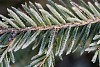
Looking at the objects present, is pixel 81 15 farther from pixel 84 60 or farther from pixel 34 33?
pixel 84 60

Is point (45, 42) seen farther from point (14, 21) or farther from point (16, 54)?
point (16, 54)

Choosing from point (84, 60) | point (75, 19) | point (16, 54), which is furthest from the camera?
point (84, 60)

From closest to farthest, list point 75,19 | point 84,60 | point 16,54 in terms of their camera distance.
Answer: point 75,19
point 16,54
point 84,60

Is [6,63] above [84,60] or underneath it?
above

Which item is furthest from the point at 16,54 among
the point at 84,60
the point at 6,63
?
the point at 84,60

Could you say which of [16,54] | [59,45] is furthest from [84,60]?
[59,45]

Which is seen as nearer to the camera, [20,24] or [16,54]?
[20,24]

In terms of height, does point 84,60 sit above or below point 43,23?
below

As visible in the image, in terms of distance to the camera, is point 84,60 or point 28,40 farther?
point 84,60
